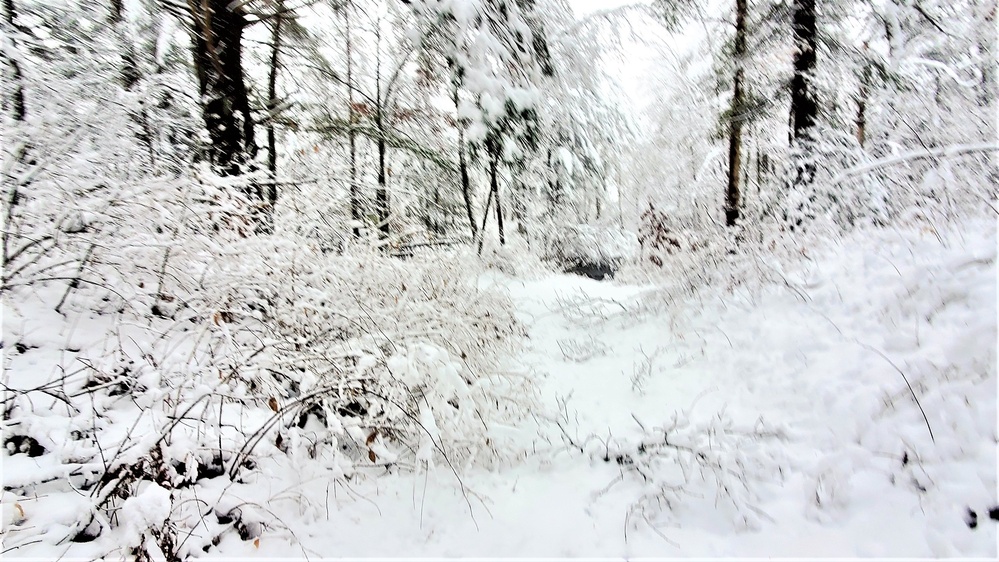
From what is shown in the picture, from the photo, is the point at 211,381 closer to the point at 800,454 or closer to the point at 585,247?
the point at 800,454

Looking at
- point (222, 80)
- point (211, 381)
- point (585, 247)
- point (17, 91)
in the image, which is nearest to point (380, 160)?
point (222, 80)

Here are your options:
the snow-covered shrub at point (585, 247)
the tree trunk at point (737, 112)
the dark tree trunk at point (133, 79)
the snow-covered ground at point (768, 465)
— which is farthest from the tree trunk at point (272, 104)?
the snow-covered shrub at point (585, 247)

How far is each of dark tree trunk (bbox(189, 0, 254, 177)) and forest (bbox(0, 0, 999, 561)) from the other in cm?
5

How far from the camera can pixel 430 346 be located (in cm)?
307

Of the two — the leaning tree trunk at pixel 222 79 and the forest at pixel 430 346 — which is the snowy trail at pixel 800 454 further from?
the leaning tree trunk at pixel 222 79

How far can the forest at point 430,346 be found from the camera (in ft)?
7.82

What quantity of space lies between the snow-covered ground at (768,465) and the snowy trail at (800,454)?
10 mm

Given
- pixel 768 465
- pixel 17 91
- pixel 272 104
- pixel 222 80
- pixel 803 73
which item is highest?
pixel 803 73

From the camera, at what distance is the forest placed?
7.82 feet

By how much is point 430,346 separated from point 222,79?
4298 mm

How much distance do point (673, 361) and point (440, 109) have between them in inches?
389

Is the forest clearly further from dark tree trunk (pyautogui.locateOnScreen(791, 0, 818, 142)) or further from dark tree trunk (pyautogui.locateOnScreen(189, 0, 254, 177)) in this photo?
dark tree trunk (pyautogui.locateOnScreen(791, 0, 818, 142))

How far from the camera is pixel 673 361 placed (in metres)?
4.90

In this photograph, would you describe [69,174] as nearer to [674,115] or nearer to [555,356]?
[555,356]
